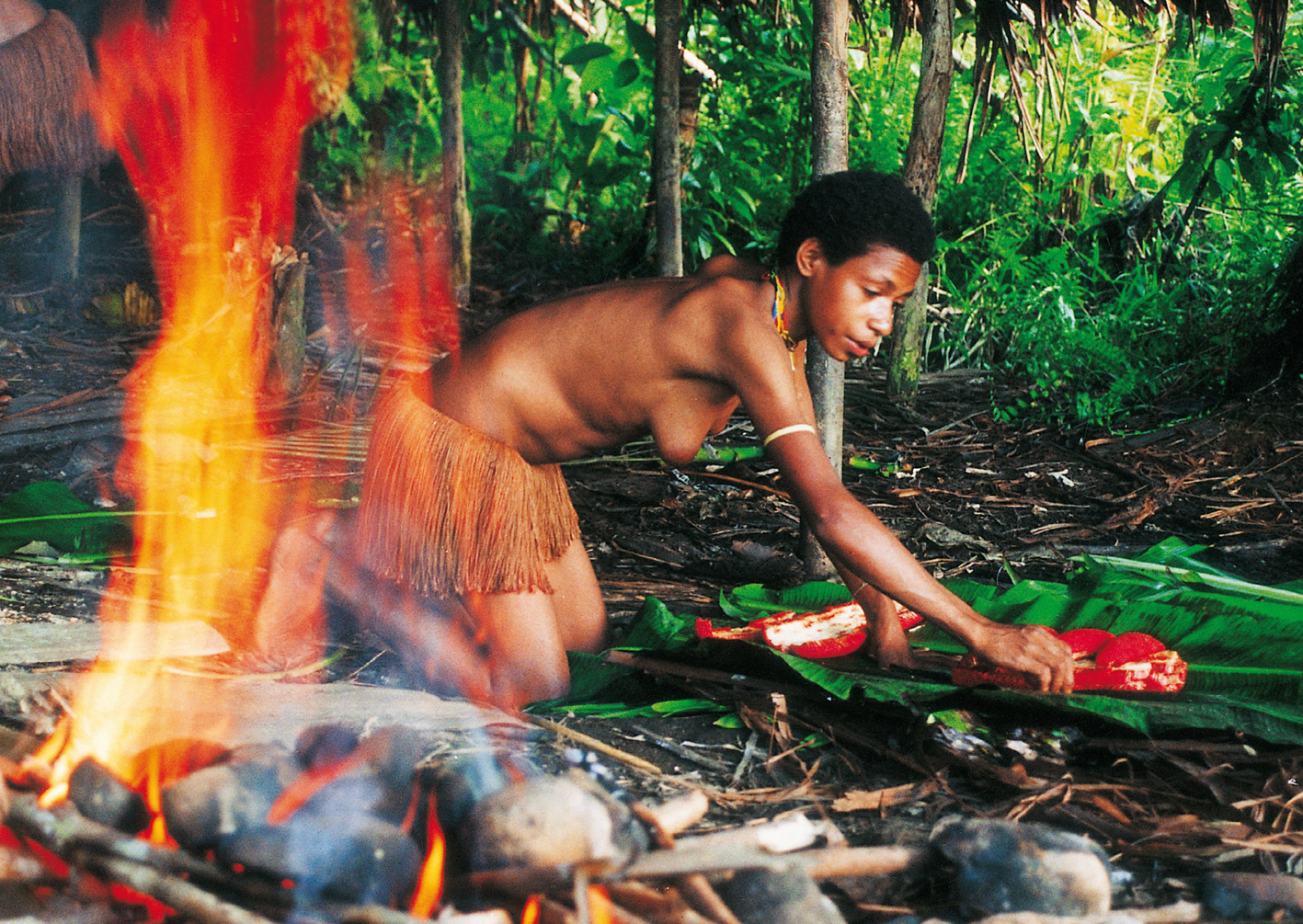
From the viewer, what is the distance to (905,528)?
12.6 ft

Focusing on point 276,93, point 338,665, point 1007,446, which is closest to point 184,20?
point 276,93

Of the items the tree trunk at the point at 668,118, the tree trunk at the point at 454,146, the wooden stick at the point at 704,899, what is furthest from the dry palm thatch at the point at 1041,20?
the wooden stick at the point at 704,899

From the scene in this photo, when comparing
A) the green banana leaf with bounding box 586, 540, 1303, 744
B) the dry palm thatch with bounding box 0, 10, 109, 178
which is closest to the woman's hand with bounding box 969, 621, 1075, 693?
the green banana leaf with bounding box 586, 540, 1303, 744

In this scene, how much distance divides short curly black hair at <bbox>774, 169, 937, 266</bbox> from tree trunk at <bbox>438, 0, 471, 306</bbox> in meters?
4.56

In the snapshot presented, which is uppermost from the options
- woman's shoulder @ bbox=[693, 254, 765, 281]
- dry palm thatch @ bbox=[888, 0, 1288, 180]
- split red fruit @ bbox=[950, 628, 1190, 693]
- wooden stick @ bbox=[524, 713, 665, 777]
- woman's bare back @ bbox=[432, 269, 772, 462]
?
dry palm thatch @ bbox=[888, 0, 1288, 180]

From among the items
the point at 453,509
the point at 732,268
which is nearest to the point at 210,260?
the point at 453,509

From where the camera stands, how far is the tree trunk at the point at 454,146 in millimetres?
6148

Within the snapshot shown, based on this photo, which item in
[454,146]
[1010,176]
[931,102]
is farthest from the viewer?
[1010,176]

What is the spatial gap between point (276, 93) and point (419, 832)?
3.72m

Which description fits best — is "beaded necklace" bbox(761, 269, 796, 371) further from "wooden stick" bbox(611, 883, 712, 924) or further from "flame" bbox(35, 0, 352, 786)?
"flame" bbox(35, 0, 352, 786)

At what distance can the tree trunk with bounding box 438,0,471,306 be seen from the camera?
6.15 metres

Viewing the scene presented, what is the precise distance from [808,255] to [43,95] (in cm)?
362

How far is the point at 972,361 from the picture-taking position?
6.09 metres

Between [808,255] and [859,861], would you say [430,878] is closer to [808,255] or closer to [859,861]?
[859,861]
